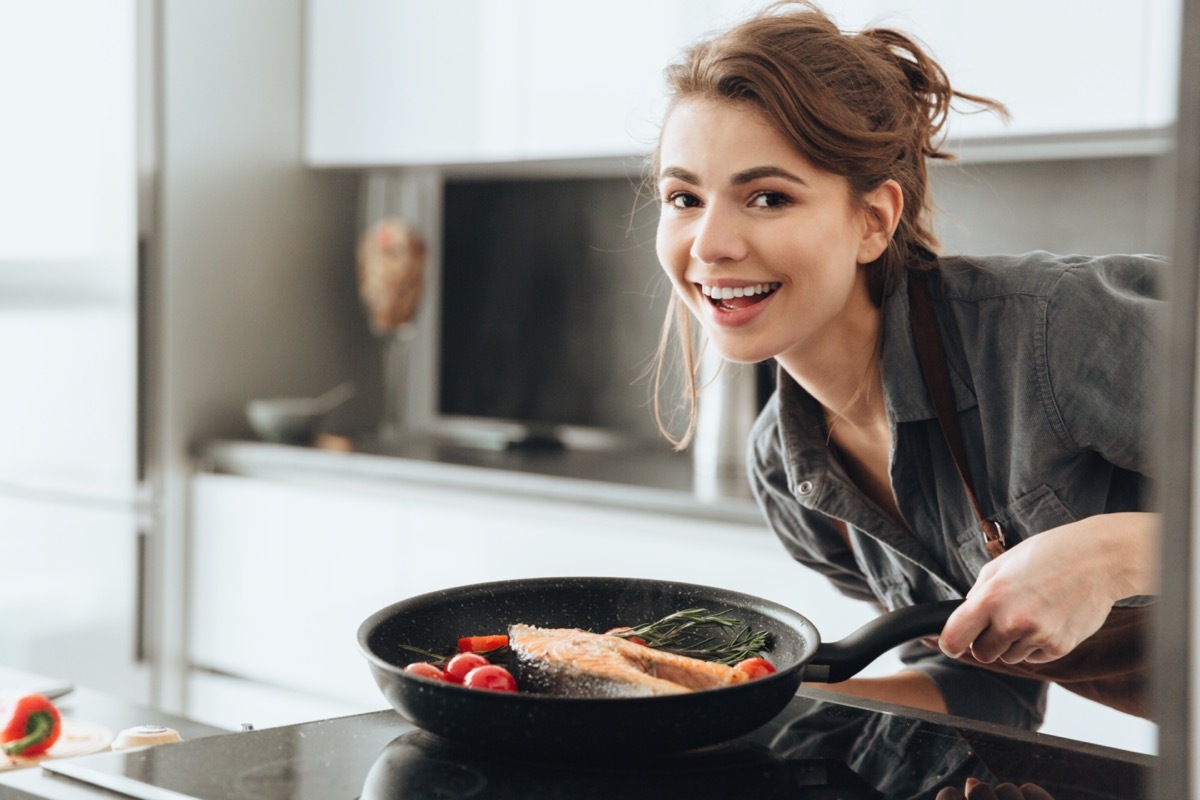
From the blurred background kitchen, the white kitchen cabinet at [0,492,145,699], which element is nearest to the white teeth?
the blurred background kitchen

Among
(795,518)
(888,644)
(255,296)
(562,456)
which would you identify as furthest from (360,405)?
(888,644)

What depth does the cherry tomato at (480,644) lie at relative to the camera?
35.1 inches

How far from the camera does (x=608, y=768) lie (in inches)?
29.8

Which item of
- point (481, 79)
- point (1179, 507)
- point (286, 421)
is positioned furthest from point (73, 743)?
point (481, 79)

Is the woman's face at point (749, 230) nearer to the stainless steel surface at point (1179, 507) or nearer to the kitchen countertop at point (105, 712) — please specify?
the kitchen countertop at point (105, 712)

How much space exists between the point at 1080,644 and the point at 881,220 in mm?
487

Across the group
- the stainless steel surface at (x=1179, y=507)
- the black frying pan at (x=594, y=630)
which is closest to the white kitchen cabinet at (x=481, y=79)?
the black frying pan at (x=594, y=630)

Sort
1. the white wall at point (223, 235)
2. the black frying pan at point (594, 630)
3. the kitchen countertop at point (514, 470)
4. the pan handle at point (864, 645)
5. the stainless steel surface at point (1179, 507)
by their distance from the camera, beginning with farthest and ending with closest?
the white wall at point (223, 235) < the kitchen countertop at point (514, 470) < the pan handle at point (864, 645) < the black frying pan at point (594, 630) < the stainless steel surface at point (1179, 507)

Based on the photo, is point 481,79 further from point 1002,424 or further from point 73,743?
point 73,743

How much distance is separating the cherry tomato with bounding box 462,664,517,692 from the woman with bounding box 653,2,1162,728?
49 centimetres

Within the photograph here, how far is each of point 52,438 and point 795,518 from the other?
1979 mm

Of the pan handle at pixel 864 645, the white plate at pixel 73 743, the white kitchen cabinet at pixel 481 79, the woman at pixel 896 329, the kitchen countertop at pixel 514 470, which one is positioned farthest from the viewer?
the white kitchen cabinet at pixel 481 79

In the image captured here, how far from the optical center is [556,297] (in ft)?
9.97

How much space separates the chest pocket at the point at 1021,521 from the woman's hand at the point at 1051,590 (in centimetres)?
20
